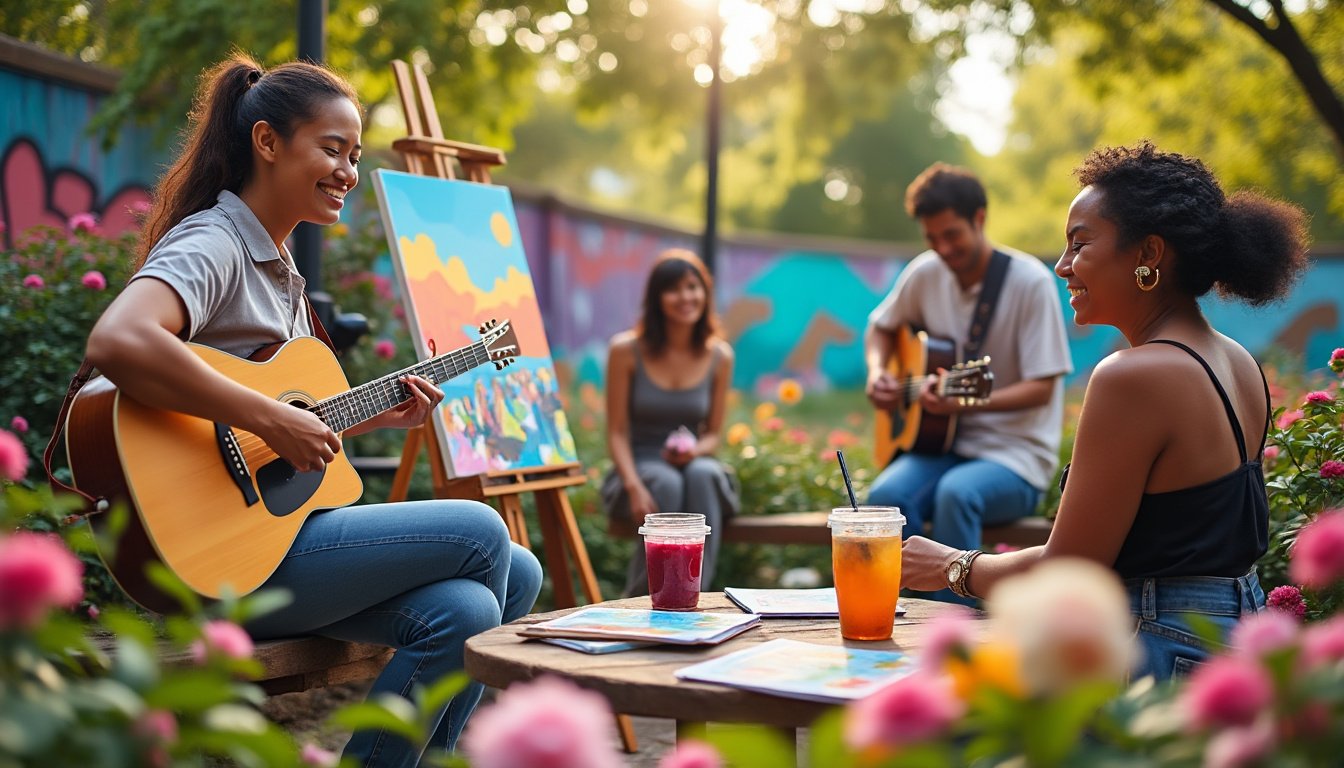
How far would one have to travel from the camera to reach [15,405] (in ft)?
11.3

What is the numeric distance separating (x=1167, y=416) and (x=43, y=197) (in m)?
4.96

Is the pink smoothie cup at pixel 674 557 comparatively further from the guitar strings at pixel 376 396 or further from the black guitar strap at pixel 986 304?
the black guitar strap at pixel 986 304

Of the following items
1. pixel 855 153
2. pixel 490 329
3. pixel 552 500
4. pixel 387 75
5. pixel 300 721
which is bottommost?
pixel 300 721

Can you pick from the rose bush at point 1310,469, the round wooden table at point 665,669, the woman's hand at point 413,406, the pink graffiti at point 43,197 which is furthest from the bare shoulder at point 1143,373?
the pink graffiti at point 43,197

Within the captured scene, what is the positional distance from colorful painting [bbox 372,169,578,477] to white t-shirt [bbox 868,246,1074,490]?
144cm

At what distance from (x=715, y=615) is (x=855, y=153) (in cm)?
2443

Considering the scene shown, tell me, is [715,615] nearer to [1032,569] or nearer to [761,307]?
[1032,569]

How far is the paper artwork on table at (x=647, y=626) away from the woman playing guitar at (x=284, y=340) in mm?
358

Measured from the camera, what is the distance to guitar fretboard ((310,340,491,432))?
2477mm

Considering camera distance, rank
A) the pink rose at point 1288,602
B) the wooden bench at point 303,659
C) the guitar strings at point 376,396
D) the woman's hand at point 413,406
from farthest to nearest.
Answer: the woman's hand at point 413,406 → the pink rose at point 1288,602 → the guitar strings at point 376,396 → the wooden bench at point 303,659

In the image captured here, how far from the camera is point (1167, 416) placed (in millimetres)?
1897

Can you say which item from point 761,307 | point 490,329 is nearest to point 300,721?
point 490,329

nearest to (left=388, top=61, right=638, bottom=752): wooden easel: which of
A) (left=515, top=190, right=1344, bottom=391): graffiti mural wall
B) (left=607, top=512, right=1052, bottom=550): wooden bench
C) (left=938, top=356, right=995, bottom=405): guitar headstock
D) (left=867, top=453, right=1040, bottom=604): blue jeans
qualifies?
(left=607, top=512, right=1052, bottom=550): wooden bench

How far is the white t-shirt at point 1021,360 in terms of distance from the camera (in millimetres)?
4008
